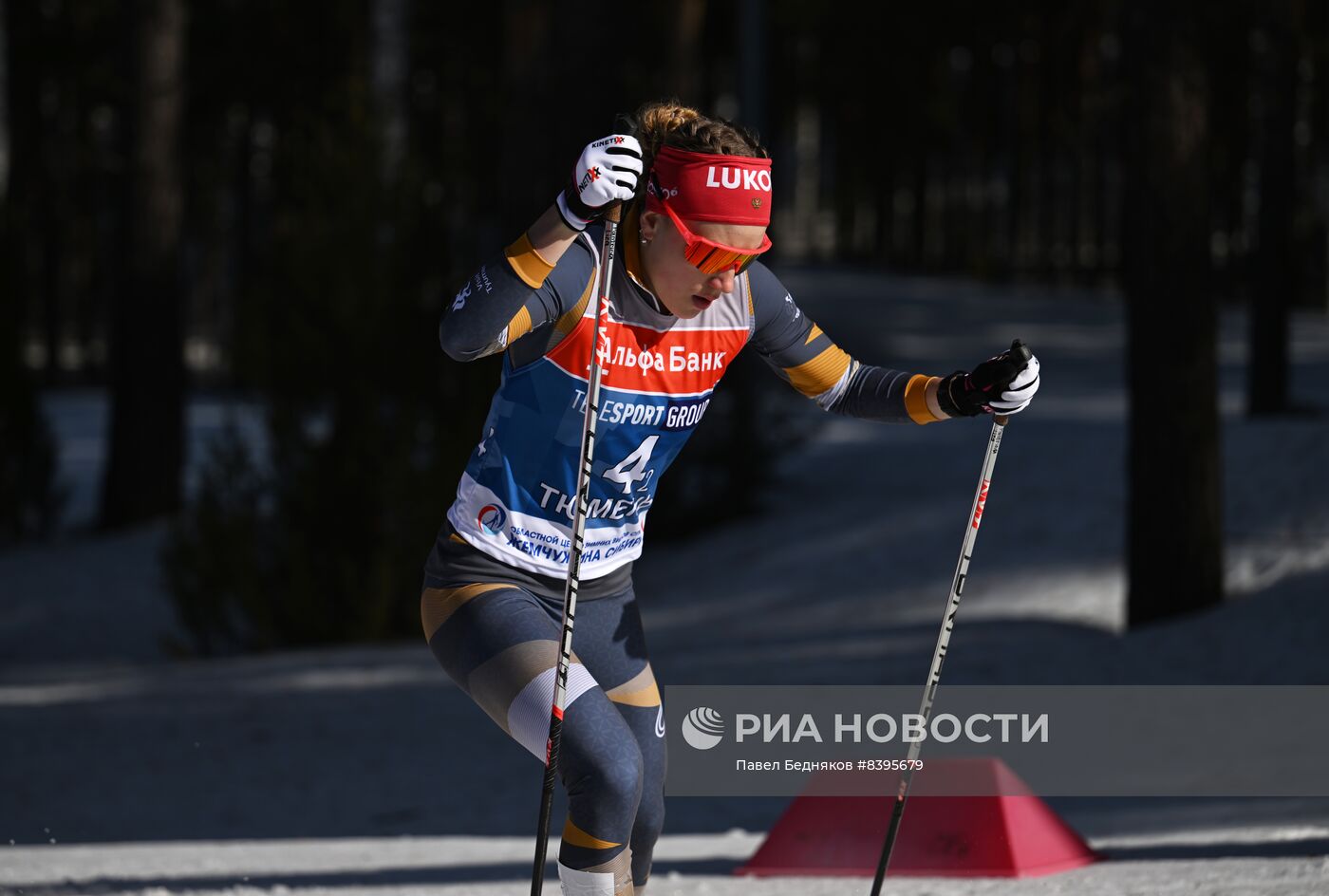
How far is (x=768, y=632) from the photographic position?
11680 mm

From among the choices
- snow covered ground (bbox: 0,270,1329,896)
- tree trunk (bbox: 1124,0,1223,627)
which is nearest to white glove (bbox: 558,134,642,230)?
snow covered ground (bbox: 0,270,1329,896)

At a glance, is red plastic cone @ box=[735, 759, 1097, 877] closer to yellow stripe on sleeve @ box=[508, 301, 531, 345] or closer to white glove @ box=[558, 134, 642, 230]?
yellow stripe on sleeve @ box=[508, 301, 531, 345]

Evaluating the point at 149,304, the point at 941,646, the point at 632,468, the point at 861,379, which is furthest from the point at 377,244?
the point at 941,646

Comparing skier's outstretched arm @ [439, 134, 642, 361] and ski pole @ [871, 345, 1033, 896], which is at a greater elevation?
skier's outstretched arm @ [439, 134, 642, 361]

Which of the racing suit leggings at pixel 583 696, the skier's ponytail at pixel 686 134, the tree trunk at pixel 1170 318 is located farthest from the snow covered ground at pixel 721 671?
the skier's ponytail at pixel 686 134

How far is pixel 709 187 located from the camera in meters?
3.72

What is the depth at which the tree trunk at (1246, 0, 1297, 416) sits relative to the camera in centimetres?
1475

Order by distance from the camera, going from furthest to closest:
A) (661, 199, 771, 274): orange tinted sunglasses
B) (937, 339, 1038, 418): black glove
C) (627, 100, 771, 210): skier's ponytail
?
(937, 339, 1038, 418): black glove
(627, 100, 771, 210): skier's ponytail
(661, 199, 771, 274): orange tinted sunglasses

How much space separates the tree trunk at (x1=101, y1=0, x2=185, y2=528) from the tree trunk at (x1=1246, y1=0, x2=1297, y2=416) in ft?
31.3

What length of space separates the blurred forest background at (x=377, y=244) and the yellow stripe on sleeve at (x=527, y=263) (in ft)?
21.3

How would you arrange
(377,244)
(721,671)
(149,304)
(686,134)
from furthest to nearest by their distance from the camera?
(149,304)
(377,244)
(721,671)
(686,134)

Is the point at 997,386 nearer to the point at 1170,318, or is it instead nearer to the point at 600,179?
the point at 600,179

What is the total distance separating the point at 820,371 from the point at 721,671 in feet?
18.2

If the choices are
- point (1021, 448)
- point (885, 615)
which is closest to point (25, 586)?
point (885, 615)
